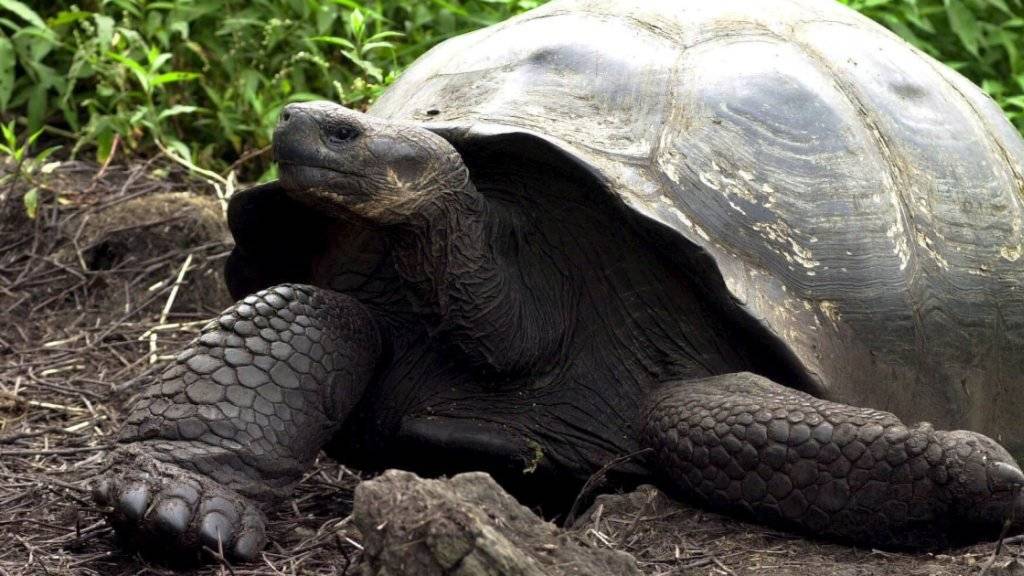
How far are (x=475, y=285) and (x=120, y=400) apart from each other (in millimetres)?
1807

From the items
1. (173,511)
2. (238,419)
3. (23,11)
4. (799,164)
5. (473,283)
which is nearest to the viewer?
(173,511)

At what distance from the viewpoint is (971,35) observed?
672cm

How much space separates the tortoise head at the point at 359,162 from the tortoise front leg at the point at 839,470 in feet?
2.64

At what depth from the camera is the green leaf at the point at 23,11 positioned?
6.45 meters

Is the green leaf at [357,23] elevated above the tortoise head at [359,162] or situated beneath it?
situated beneath

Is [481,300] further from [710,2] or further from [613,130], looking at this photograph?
[710,2]

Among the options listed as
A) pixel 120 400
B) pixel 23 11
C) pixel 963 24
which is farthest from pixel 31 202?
pixel 963 24

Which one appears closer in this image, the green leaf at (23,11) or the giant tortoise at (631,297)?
the giant tortoise at (631,297)

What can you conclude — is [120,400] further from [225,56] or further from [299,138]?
[225,56]

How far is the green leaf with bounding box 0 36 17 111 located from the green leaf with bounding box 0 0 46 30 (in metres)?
0.15

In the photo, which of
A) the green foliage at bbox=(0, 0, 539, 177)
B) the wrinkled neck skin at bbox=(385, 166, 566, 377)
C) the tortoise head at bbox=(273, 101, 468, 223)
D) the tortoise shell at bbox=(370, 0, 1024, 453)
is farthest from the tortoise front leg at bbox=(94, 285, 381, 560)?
the green foliage at bbox=(0, 0, 539, 177)

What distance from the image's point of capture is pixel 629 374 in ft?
11.9

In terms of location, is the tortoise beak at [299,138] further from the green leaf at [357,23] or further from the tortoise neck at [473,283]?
the green leaf at [357,23]

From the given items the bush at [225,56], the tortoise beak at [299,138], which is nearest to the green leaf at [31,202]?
the bush at [225,56]
